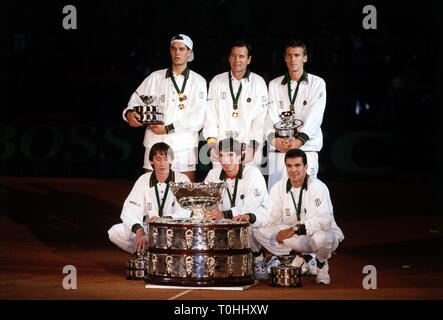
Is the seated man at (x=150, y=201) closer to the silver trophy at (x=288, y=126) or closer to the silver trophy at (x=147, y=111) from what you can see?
the silver trophy at (x=147, y=111)

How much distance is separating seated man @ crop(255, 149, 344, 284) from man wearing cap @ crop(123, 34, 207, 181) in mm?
1175

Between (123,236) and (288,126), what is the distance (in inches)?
72.4

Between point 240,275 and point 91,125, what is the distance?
22.7 feet

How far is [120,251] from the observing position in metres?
9.87

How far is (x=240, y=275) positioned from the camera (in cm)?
753

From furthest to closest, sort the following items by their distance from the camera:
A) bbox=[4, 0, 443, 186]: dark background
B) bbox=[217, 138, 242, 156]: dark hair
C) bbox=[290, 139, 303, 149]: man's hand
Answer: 1. bbox=[4, 0, 443, 186]: dark background
2. bbox=[290, 139, 303, 149]: man's hand
3. bbox=[217, 138, 242, 156]: dark hair

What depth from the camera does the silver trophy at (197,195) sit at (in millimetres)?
7625

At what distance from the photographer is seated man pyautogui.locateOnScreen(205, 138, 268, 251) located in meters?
8.39

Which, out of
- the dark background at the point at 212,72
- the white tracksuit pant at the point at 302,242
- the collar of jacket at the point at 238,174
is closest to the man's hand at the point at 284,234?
the white tracksuit pant at the point at 302,242

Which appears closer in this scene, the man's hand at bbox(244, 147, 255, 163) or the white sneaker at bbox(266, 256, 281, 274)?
the white sneaker at bbox(266, 256, 281, 274)

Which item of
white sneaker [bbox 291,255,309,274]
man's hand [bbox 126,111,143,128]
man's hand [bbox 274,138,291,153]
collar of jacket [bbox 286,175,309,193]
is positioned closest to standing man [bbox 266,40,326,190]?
man's hand [bbox 274,138,291,153]

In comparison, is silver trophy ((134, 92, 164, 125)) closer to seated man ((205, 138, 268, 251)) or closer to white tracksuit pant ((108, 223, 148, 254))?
seated man ((205, 138, 268, 251))
